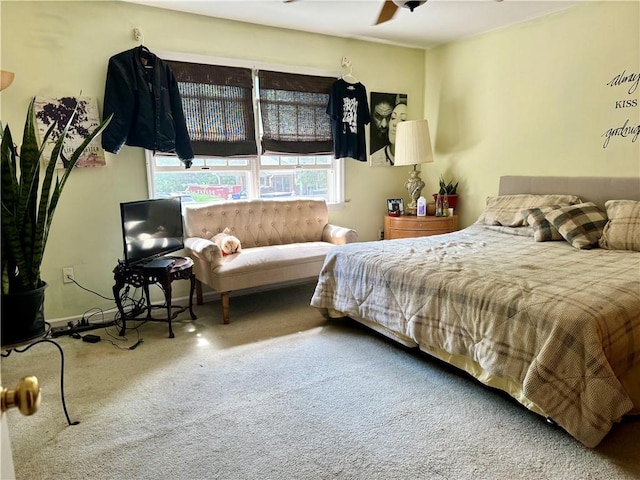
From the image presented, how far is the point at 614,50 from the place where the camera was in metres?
3.44

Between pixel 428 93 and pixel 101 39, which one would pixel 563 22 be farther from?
pixel 101 39

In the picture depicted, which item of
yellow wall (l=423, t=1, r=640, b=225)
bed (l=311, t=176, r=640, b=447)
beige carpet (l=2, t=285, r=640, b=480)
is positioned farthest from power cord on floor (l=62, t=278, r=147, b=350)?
yellow wall (l=423, t=1, r=640, b=225)

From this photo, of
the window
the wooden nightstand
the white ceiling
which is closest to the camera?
the white ceiling

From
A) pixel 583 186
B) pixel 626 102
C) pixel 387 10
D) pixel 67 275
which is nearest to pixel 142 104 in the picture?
pixel 67 275

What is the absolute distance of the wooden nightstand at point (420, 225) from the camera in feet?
14.6

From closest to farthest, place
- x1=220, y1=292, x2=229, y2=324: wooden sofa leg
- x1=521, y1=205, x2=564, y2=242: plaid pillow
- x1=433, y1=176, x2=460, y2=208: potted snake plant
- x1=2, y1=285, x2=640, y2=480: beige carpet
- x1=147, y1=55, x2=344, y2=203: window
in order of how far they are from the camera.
A: x1=2, y1=285, x2=640, y2=480: beige carpet, x1=521, y1=205, x2=564, y2=242: plaid pillow, x1=220, y1=292, x2=229, y2=324: wooden sofa leg, x1=147, y1=55, x2=344, y2=203: window, x1=433, y1=176, x2=460, y2=208: potted snake plant

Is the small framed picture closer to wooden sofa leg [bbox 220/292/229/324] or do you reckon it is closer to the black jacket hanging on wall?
wooden sofa leg [bbox 220/292/229/324]

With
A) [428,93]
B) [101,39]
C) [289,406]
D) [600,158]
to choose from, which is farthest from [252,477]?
[428,93]

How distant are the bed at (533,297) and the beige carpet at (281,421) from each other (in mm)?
150

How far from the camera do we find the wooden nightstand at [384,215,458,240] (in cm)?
444

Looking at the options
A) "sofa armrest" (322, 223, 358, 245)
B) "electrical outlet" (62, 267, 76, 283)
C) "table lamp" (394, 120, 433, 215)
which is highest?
"table lamp" (394, 120, 433, 215)

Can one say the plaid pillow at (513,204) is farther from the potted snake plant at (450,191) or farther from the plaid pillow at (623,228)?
the potted snake plant at (450,191)

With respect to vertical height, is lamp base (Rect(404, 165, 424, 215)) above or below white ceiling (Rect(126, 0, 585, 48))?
below

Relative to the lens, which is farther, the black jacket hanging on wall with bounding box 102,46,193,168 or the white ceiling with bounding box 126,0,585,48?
the white ceiling with bounding box 126,0,585,48
